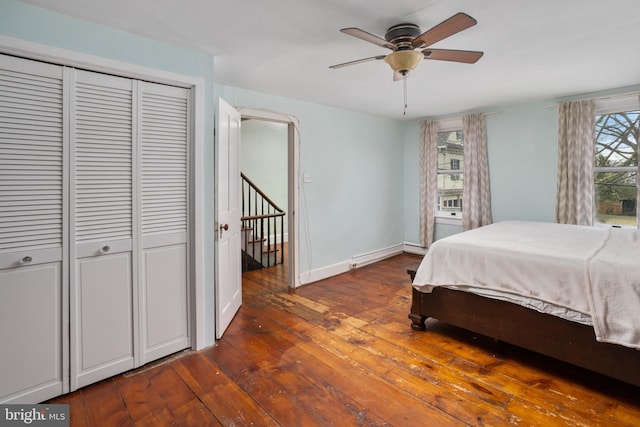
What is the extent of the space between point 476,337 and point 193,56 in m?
3.16

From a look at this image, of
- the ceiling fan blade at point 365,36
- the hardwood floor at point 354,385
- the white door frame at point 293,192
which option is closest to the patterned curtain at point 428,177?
the white door frame at point 293,192

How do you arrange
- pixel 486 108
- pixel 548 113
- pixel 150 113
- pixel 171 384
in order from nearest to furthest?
pixel 171 384 < pixel 150 113 < pixel 548 113 < pixel 486 108

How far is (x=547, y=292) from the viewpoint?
212cm

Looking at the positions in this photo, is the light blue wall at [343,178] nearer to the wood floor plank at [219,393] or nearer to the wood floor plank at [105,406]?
the wood floor plank at [219,393]

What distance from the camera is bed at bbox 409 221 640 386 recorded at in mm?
1867

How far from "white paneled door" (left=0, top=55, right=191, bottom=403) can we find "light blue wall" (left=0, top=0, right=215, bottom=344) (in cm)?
14

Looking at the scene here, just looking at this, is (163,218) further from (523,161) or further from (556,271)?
(523,161)

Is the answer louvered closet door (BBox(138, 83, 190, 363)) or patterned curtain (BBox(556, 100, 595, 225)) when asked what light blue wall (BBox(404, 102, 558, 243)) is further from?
louvered closet door (BBox(138, 83, 190, 363))

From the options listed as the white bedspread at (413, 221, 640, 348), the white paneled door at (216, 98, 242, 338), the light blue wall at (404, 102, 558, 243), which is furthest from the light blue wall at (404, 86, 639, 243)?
the white paneled door at (216, 98, 242, 338)

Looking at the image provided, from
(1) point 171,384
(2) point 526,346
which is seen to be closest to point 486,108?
(2) point 526,346

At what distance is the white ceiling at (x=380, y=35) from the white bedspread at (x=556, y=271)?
148 cm

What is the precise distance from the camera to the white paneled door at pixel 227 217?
2641 millimetres

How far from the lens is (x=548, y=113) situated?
4.02 m

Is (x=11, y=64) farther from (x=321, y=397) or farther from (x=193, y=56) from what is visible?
(x=321, y=397)
